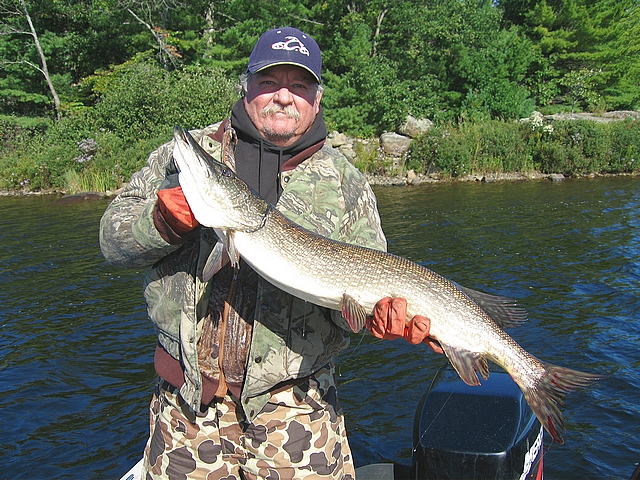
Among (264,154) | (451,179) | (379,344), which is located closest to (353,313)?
(264,154)

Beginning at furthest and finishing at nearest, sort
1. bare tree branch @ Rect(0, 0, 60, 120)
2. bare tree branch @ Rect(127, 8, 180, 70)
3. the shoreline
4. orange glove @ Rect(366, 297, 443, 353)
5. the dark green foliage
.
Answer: bare tree branch @ Rect(0, 0, 60, 120)
bare tree branch @ Rect(127, 8, 180, 70)
the dark green foliage
the shoreline
orange glove @ Rect(366, 297, 443, 353)

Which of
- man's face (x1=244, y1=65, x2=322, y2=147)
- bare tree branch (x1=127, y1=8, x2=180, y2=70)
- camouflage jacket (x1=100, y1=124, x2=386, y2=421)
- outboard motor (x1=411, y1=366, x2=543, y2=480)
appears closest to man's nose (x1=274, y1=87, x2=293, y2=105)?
man's face (x1=244, y1=65, x2=322, y2=147)

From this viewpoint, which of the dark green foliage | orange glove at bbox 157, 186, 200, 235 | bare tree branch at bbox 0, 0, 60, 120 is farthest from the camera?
bare tree branch at bbox 0, 0, 60, 120

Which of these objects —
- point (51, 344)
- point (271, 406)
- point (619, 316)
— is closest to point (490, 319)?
point (271, 406)

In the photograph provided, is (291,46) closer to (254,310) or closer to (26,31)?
(254,310)

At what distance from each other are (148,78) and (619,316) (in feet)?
71.2

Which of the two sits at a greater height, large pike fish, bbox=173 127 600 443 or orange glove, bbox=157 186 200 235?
orange glove, bbox=157 186 200 235

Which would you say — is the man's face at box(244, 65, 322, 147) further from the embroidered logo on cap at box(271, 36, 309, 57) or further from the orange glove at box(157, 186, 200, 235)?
the orange glove at box(157, 186, 200, 235)

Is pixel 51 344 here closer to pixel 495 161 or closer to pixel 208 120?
pixel 208 120

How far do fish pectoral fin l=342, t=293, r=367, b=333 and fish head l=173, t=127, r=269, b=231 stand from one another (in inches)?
22.3

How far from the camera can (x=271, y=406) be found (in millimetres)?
2684

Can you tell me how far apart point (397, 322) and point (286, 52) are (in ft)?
4.63

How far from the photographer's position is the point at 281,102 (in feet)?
9.27

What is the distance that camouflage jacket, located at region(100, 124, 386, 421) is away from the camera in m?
2.58
